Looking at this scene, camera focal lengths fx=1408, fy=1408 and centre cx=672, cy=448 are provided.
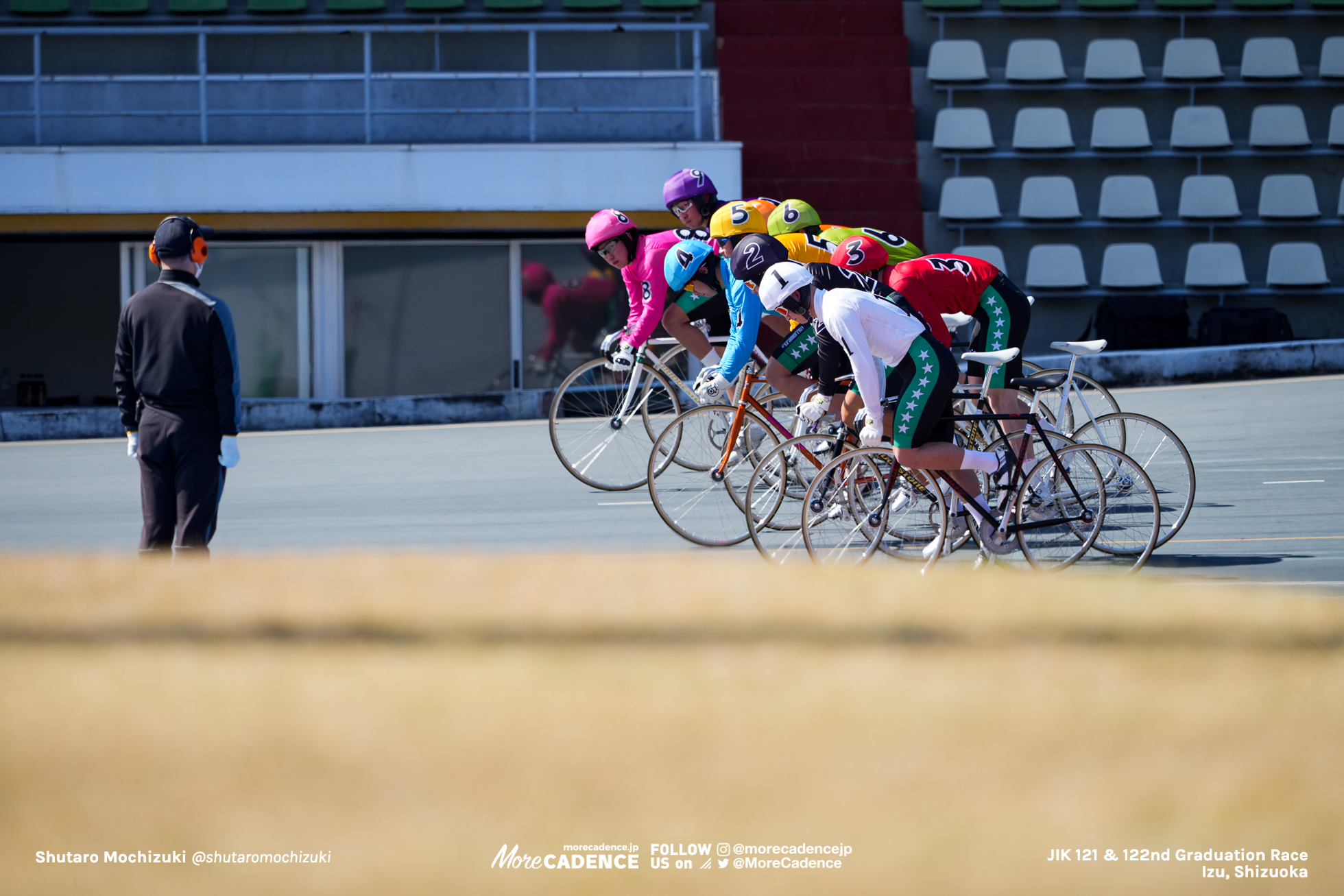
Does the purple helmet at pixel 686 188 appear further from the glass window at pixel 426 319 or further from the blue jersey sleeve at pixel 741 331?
the glass window at pixel 426 319

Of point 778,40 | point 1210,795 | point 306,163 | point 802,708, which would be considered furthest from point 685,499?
point 778,40

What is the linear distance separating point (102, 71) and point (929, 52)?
461 inches

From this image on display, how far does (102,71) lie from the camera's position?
64.5 ft

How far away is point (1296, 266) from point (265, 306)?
44.1ft

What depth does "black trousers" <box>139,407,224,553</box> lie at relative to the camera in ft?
17.7

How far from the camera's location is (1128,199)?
19.1 m

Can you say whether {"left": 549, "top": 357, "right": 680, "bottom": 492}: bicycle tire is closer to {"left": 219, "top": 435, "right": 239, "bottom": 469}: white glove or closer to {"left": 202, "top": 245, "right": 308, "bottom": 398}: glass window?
{"left": 219, "top": 435, "right": 239, "bottom": 469}: white glove

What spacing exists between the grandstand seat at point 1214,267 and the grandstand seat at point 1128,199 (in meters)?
0.82

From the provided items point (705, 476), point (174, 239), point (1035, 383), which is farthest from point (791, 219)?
point (174, 239)

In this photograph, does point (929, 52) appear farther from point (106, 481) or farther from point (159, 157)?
point (106, 481)

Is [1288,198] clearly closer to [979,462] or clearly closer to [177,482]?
[979,462]

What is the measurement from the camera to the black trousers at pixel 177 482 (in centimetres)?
541

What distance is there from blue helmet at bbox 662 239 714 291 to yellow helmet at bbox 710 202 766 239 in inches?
22.9

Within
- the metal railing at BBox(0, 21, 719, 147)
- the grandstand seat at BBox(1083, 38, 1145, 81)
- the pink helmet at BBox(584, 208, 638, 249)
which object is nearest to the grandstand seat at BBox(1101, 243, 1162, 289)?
the grandstand seat at BBox(1083, 38, 1145, 81)
